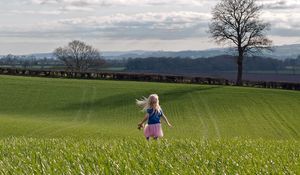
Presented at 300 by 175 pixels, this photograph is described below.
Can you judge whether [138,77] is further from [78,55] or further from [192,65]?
[192,65]

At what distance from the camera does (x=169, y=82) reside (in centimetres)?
6694

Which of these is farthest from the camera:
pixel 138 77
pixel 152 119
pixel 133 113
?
pixel 138 77

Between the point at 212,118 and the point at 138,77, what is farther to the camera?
the point at 138,77

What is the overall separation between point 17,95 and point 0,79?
8.27 meters

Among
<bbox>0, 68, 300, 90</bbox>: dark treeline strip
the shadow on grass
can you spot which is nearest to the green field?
the shadow on grass

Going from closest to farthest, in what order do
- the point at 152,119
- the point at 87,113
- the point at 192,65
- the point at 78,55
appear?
the point at 152,119, the point at 87,113, the point at 78,55, the point at 192,65

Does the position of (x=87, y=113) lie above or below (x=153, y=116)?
below

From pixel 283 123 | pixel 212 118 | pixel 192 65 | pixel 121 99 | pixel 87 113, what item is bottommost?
pixel 283 123

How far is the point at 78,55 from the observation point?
125438mm

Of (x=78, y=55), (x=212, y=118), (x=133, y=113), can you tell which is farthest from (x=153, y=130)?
(x=78, y=55)

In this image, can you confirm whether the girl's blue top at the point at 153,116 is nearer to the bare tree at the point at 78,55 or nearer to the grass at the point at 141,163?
the grass at the point at 141,163

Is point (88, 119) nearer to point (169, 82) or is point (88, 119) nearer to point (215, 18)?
point (169, 82)

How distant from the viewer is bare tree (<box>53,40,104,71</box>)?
11806cm

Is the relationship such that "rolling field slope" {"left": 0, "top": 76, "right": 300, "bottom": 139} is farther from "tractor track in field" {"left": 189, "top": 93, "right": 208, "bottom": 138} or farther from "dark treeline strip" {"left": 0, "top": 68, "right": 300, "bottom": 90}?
"dark treeline strip" {"left": 0, "top": 68, "right": 300, "bottom": 90}
